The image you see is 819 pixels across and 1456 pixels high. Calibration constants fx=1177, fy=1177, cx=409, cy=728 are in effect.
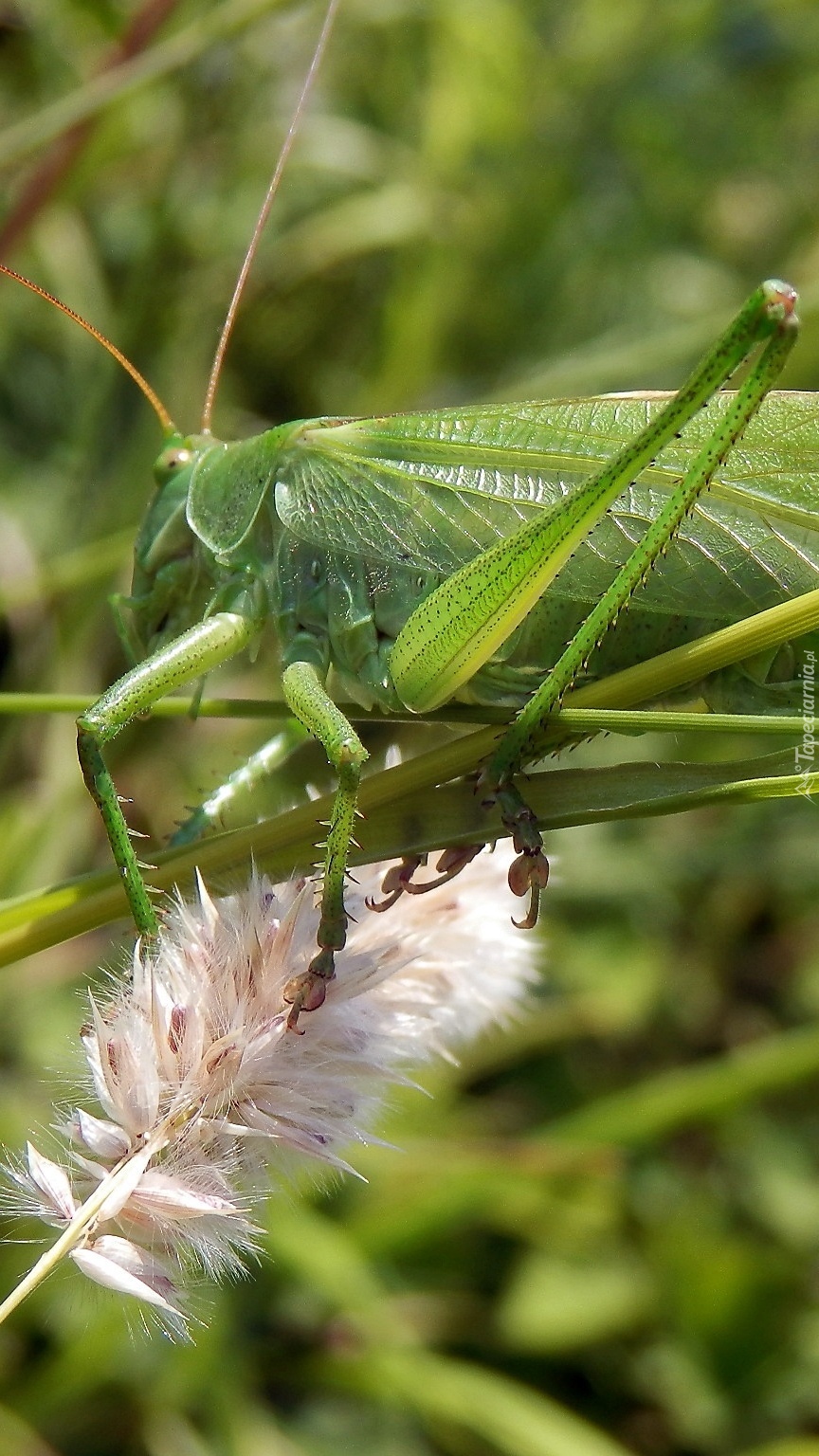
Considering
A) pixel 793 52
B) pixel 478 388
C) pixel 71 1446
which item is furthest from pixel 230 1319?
pixel 793 52

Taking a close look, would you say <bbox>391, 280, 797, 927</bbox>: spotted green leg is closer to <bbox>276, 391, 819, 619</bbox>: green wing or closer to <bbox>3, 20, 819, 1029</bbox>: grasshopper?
<bbox>3, 20, 819, 1029</bbox>: grasshopper

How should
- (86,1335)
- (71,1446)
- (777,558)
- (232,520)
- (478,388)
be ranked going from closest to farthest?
(777,558) < (232,520) < (86,1335) < (71,1446) < (478,388)

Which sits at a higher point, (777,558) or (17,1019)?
(777,558)

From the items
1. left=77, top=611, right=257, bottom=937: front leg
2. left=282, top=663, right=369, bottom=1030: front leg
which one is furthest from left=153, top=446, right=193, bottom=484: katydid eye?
left=282, top=663, right=369, bottom=1030: front leg

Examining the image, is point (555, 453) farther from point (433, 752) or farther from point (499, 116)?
point (499, 116)

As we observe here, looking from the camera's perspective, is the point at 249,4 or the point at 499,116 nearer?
the point at 249,4

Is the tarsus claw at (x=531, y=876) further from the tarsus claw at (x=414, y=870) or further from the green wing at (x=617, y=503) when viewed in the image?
the green wing at (x=617, y=503)

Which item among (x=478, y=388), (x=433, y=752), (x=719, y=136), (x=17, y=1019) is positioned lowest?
(x=17, y=1019)

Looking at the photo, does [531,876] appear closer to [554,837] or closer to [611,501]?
[611,501]

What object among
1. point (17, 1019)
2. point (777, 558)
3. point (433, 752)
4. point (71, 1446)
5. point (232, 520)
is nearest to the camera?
point (433, 752)
